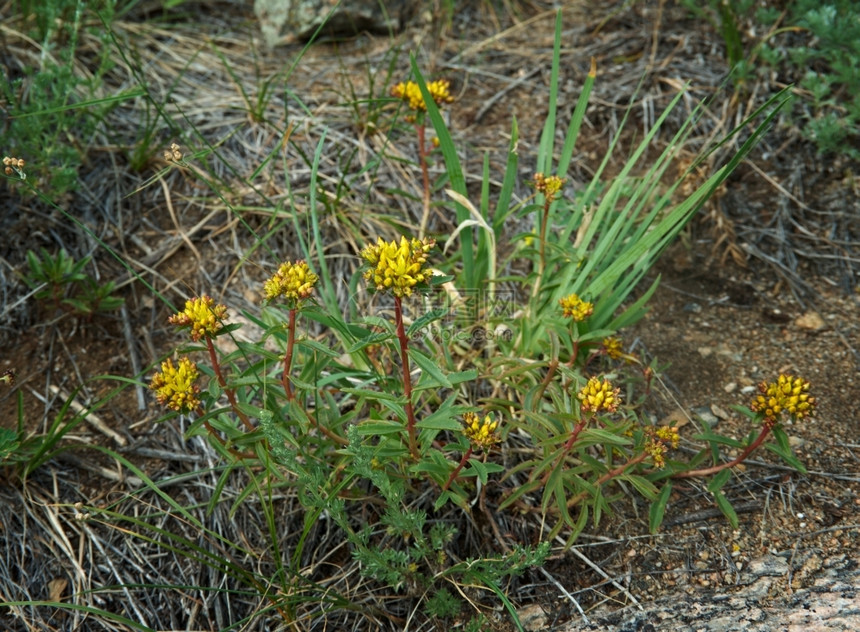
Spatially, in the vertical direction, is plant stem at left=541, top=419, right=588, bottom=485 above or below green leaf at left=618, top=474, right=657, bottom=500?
above

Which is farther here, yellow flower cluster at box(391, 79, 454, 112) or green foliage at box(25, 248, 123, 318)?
green foliage at box(25, 248, 123, 318)

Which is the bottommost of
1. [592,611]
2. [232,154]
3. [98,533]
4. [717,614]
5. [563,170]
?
[98,533]

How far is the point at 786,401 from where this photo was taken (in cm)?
167

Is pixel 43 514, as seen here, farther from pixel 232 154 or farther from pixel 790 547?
pixel 790 547

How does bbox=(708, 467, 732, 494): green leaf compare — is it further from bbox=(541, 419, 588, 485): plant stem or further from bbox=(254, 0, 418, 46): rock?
bbox=(254, 0, 418, 46): rock

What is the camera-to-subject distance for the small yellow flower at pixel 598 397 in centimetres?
160

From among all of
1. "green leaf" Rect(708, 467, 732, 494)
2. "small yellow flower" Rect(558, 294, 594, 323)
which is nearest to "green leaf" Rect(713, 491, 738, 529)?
"green leaf" Rect(708, 467, 732, 494)

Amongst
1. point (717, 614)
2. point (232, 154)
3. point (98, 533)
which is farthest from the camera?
point (232, 154)

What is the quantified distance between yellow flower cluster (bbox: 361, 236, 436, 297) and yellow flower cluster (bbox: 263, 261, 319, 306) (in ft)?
0.54

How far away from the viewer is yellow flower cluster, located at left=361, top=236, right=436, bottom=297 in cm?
148

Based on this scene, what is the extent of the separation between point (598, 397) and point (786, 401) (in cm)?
44

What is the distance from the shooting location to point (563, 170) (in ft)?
7.63

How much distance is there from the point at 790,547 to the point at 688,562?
24 centimetres

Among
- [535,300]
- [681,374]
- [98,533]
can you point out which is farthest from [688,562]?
[98,533]
